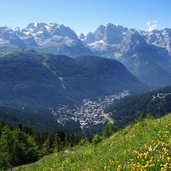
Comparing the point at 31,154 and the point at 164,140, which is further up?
the point at 164,140

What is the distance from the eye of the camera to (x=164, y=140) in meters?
18.0

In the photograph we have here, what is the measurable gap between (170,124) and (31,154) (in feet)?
135

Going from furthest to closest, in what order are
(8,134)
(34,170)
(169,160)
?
1. (8,134)
2. (34,170)
3. (169,160)

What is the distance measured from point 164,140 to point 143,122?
9964 mm

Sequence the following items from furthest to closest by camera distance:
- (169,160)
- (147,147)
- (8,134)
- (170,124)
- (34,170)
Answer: (8,134), (34,170), (170,124), (147,147), (169,160)

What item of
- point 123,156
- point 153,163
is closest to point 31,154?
point 123,156

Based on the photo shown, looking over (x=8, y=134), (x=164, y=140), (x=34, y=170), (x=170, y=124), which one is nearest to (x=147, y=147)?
(x=164, y=140)

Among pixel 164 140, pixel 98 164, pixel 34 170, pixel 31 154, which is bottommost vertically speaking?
pixel 31 154

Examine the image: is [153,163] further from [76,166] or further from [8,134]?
[8,134]

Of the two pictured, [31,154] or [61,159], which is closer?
[61,159]

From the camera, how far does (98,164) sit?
773 inches

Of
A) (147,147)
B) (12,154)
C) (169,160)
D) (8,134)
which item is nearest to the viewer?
(169,160)

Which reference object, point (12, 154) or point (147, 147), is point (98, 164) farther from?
point (12, 154)

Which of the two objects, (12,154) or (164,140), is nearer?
(164,140)
